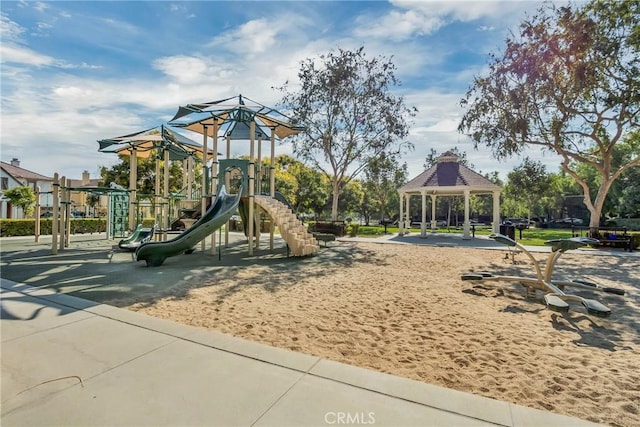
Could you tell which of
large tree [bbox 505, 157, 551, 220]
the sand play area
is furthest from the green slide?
large tree [bbox 505, 157, 551, 220]

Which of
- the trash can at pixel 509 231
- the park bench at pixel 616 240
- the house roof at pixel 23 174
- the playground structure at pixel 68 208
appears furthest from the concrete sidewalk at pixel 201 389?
the house roof at pixel 23 174

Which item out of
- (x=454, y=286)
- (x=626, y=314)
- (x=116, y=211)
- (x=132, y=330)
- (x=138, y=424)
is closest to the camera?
(x=138, y=424)

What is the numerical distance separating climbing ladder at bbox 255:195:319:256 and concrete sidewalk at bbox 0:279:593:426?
7240mm

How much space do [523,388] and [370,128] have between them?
19421 mm

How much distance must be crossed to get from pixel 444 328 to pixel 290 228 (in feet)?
25.8

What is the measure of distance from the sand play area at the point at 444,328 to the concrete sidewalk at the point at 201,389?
41 centimetres

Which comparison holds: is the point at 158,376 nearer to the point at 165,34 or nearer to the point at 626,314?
the point at 626,314

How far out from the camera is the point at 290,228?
11.7m

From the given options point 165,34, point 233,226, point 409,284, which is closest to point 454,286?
point 409,284

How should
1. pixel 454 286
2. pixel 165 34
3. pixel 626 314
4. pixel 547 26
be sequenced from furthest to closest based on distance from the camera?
pixel 547 26, pixel 165 34, pixel 454 286, pixel 626 314

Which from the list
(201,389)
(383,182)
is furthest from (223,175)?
(383,182)

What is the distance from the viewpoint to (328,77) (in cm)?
1956

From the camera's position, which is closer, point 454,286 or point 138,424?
point 138,424

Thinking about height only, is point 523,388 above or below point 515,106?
below
